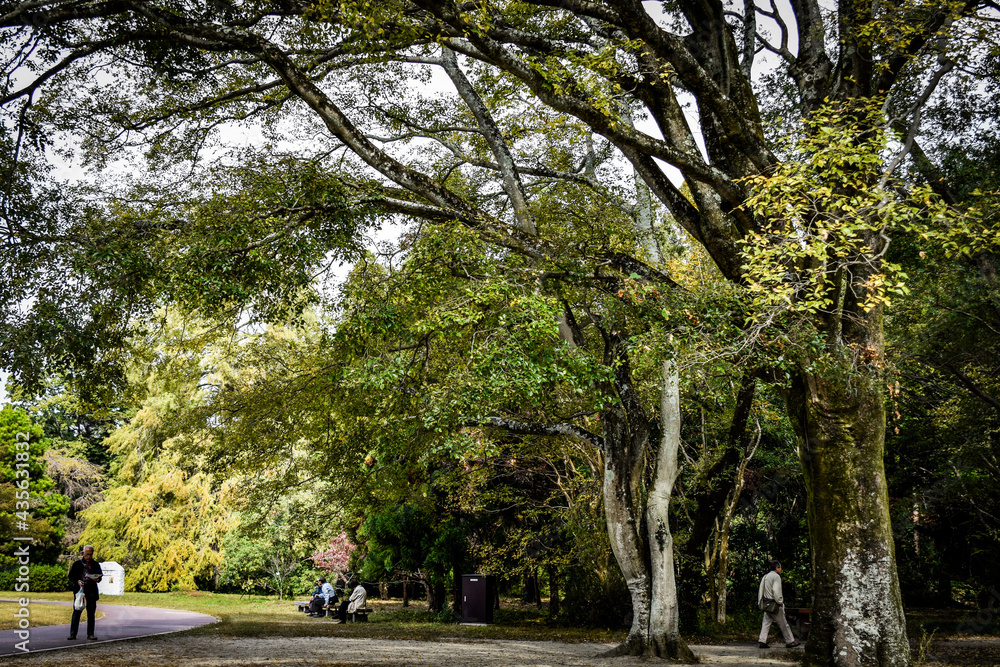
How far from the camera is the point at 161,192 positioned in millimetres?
11727

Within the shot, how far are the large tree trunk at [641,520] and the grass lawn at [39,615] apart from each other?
11203 millimetres

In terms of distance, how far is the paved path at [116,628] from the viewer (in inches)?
420

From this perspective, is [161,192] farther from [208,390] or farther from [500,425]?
[208,390]

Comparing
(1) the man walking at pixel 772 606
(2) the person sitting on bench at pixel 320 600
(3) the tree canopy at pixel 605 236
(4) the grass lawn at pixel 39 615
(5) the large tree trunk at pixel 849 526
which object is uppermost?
(3) the tree canopy at pixel 605 236

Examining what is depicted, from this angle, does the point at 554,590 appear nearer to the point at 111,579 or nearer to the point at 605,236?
the point at 605,236

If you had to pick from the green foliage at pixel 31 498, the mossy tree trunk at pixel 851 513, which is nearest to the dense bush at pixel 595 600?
the mossy tree trunk at pixel 851 513

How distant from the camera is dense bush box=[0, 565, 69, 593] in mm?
24688

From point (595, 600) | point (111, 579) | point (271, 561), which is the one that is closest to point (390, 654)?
point (595, 600)

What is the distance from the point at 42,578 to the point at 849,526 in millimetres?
27804

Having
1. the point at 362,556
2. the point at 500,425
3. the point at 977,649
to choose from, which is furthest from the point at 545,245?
the point at 362,556

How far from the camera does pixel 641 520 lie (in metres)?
13.0

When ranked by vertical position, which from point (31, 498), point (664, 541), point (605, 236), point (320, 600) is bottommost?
point (320, 600)

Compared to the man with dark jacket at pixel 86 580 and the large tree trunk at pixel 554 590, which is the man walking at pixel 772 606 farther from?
the man with dark jacket at pixel 86 580

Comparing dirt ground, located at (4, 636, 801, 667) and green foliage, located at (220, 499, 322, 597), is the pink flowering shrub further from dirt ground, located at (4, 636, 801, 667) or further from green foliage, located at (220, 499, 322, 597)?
dirt ground, located at (4, 636, 801, 667)
